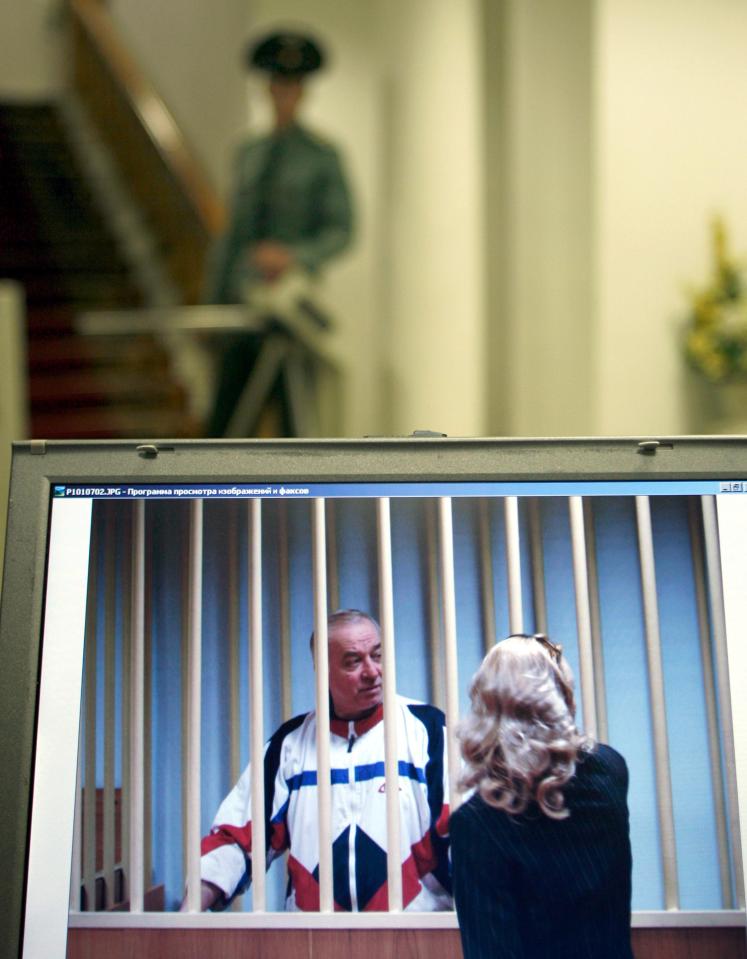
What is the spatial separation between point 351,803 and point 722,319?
2282mm

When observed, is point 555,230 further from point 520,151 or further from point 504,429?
point 504,429

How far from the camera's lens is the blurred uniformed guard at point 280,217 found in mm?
2799

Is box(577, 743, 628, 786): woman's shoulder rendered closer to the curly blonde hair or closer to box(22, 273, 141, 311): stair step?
the curly blonde hair

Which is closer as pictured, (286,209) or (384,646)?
(384,646)

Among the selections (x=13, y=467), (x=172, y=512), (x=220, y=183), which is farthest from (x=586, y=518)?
(x=220, y=183)

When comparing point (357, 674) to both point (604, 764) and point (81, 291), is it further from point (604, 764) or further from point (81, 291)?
point (81, 291)

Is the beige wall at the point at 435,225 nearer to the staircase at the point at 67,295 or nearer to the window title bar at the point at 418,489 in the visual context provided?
the staircase at the point at 67,295

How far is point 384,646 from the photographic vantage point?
64 cm

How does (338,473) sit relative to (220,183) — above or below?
below

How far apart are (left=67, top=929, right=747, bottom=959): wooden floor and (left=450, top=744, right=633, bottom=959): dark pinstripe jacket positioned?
2 cm

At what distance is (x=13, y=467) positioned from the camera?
66 centimetres

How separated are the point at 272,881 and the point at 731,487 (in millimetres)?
378

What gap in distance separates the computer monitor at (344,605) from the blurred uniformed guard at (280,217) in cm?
213

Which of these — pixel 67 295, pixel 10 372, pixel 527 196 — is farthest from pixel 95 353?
pixel 10 372
